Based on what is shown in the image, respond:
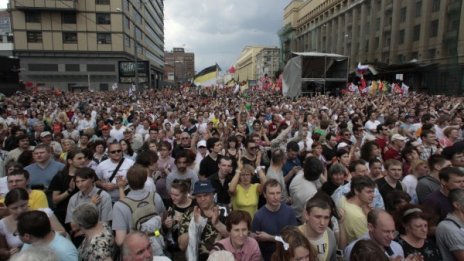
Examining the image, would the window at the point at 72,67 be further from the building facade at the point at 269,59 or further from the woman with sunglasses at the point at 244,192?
the building facade at the point at 269,59

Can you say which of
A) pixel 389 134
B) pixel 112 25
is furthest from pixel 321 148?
pixel 112 25

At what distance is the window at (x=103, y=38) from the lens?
49.4 metres

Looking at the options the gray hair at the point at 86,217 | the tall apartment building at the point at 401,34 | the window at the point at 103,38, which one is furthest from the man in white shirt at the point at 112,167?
→ the window at the point at 103,38

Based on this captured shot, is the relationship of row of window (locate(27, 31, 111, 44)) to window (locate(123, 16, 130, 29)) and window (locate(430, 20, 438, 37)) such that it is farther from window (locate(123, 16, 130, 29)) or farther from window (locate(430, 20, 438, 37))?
window (locate(430, 20, 438, 37))

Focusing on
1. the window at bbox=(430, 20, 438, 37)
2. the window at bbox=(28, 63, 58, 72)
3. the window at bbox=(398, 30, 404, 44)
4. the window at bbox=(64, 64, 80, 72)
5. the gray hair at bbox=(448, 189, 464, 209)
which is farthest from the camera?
the window at bbox=(64, 64, 80, 72)

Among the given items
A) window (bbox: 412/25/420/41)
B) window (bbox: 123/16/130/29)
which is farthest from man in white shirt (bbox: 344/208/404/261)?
window (bbox: 123/16/130/29)

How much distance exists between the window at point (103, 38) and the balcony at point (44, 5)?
5310 millimetres

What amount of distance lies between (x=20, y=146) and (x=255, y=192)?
491 centimetres

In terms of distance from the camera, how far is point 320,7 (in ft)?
266

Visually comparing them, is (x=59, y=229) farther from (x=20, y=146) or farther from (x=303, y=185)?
(x=20, y=146)

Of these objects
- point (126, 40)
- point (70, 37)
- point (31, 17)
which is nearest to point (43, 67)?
point (70, 37)

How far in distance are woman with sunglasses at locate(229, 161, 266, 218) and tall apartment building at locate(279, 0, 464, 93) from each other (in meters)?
31.1

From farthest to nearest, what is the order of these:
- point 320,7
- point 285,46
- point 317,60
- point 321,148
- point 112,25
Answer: point 285,46 → point 320,7 → point 112,25 → point 317,60 → point 321,148

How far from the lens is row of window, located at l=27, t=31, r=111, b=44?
47719 mm
